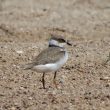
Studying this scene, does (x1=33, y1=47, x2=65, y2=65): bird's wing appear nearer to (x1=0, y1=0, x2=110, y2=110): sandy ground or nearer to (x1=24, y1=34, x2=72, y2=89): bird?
(x1=24, y1=34, x2=72, y2=89): bird

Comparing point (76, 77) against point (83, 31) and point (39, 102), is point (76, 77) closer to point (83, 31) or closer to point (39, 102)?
point (39, 102)

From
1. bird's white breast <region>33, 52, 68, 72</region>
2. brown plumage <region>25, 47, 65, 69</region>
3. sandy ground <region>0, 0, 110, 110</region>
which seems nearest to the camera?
sandy ground <region>0, 0, 110, 110</region>

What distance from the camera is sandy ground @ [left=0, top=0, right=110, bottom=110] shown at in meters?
9.46

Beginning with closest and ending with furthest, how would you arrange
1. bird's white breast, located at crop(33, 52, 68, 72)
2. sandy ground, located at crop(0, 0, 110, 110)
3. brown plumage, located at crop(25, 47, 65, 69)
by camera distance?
sandy ground, located at crop(0, 0, 110, 110)
bird's white breast, located at crop(33, 52, 68, 72)
brown plumage, located at crop(25, 47, 65, 69)

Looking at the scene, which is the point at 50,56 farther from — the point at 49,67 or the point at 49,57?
the point at 49,67

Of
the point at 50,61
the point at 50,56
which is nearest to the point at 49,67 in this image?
the point at 50,61

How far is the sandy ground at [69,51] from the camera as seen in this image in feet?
31.0

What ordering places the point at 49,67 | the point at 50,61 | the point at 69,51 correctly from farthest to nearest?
the point at 69,51 → the point at 50,61 → the point at 49,67

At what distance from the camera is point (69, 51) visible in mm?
13633

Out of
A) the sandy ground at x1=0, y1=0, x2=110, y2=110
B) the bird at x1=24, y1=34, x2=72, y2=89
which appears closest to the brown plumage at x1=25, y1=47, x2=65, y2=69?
the bird at x1=24, y1=34, x2=72, y2=89

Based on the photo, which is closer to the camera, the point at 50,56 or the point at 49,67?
the point at 49,67

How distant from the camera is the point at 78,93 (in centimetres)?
988

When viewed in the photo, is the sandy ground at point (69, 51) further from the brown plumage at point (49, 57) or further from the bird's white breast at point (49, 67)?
the brown plumage at point (49, 57)

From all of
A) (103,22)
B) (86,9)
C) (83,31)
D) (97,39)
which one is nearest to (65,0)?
(86,9)
